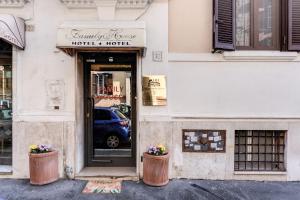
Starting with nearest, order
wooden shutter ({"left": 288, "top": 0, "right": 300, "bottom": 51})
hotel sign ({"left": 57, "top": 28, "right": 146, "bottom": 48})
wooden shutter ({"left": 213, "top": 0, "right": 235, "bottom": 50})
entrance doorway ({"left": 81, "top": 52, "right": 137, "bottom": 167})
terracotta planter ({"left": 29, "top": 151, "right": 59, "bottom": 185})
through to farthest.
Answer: hotel sign ({"left": 57, "top": 28, "right": 146, "bottom": 48})
terracotta planter ({"left": 29, "top": 151, "right": 59, "bottom": 185})
wooden shutter ({"left": 213, "top": 0, "right": 235, "bottom": 50})
wooden shutter ({"left": 288, "top": 0, "right": 300, "bottom": 51})
entrance doorway ({"left": 81, "top": 52, "right": 137, "bottom": 167})

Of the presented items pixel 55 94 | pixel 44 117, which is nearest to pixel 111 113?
pixel 55 94

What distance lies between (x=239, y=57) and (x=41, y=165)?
15.2ft

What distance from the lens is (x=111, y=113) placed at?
654 cm

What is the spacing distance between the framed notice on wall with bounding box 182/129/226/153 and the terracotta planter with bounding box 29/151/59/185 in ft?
9.15

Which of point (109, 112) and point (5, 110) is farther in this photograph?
point (109, 112)

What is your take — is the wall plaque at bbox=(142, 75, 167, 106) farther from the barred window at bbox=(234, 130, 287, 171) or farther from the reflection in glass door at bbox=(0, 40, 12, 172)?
the reflection in glass door at bbox=(0, 40, 12, 172)

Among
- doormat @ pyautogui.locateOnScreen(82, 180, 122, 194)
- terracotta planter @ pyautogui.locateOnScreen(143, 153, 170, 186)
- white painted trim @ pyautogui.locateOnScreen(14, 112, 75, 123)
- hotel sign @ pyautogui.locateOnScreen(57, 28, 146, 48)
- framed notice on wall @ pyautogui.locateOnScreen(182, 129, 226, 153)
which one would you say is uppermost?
hotel sign @ pyautogui.locateOnScreen(57, 28, 146, 48)

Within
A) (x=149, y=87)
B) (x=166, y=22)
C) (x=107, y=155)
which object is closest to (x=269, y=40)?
(x=166, y=22)

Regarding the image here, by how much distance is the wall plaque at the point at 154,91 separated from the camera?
5.65m

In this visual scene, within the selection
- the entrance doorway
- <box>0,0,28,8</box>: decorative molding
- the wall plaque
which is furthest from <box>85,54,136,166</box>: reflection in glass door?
<box>0,0,28,8</box>: decorative molding

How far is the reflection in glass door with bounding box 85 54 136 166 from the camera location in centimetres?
639

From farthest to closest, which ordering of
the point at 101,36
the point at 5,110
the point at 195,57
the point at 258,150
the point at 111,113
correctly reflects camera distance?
the point at 111,113
the point at 5,110
the point at 258,150
the point at 195,57
the point at 101,36

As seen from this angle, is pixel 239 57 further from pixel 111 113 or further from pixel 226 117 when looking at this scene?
pixel 111 113

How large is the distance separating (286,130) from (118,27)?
13.5ft
